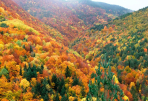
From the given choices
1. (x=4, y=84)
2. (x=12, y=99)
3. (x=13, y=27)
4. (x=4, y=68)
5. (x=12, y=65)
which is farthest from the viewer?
(x=13, y=27)

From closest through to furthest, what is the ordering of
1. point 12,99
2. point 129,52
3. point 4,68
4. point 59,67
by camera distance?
point 12,99, point 4,68, point 59,67, point 129,52

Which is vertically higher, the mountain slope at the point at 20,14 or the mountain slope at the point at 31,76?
the mountain slope at the point at 20,14

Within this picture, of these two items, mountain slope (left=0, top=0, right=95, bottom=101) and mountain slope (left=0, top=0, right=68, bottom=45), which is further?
mountain slope (left=0, top=0, right=68, bottom=45)

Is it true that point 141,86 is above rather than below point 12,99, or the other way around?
below

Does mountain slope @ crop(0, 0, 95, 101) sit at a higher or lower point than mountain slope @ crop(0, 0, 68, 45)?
lower

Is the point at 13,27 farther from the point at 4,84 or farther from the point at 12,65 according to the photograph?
the point at 4,84

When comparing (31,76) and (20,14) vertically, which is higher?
(20,14)

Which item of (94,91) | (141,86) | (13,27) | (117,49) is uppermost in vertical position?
(94,91)

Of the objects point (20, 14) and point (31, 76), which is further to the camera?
point (20, 14)

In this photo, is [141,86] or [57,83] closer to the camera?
[57,83]

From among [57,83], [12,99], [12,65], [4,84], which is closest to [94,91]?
[12,99]

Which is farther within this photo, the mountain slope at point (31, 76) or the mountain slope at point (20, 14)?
the mountain slope at point (20, 14)
